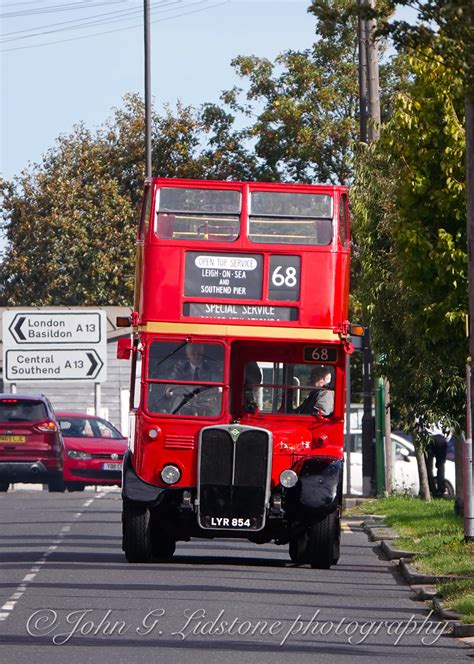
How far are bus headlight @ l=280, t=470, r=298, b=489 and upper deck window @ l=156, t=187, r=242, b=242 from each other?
254cm

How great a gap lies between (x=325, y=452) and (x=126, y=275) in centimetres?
4598

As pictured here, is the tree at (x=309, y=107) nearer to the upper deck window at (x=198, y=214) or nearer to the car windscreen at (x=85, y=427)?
the car windscreen at (x=85, y=427)

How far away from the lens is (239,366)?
19.8 m

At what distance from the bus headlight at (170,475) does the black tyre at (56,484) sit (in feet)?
56.7

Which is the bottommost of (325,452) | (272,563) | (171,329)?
(272,563)

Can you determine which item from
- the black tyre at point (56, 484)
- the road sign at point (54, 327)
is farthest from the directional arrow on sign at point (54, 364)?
the black tyre at point (56, 484)

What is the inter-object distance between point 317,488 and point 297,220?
2.95 m

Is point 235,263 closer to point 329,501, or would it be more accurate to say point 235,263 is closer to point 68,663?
point 329,501

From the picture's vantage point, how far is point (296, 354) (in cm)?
1972

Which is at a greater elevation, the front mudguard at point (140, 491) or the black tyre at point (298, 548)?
the front mudguard at point (140, 491)

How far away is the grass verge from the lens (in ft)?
51.0

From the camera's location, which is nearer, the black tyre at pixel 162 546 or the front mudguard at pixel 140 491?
the front mudguard at pixel 140 491

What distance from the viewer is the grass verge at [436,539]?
1553 centimetres

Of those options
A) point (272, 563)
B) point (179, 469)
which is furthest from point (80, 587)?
point (272, 563)
